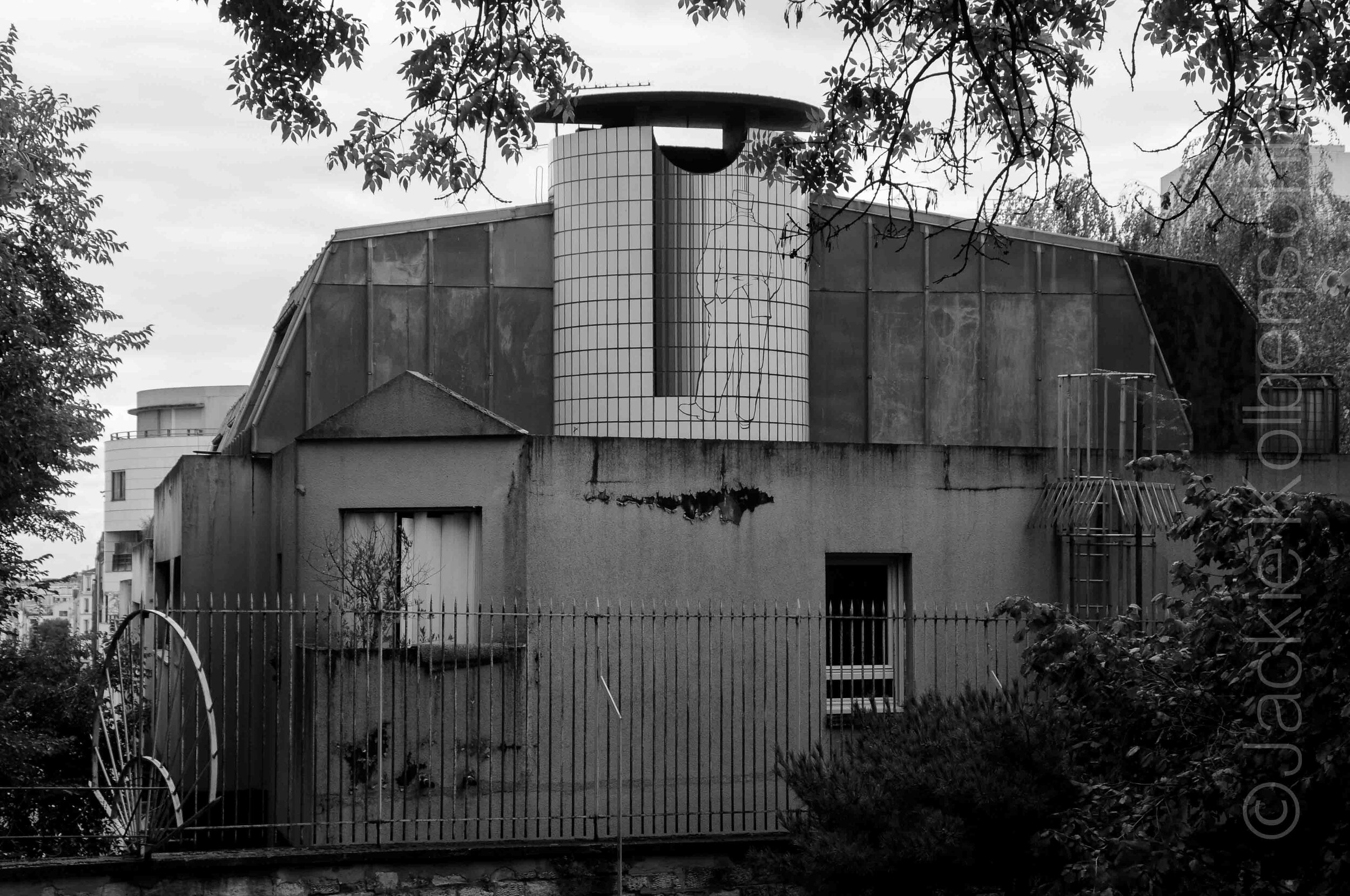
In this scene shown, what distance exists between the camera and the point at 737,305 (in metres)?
18.3

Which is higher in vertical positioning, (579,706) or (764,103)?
(764,103)

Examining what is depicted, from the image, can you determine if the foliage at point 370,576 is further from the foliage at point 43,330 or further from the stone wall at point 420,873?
the foliage at point 43,330

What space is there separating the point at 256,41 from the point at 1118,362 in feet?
43.6

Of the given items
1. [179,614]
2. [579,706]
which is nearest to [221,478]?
[179,614]

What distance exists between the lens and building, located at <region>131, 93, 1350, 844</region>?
502 inches

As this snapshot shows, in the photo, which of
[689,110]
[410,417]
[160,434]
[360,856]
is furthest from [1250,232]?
[160,434]

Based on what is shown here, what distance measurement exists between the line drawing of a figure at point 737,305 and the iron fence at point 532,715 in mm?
4714

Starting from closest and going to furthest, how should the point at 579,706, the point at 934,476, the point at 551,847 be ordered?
the point at 551,847 < the point at 579,706 < the point at 934,476

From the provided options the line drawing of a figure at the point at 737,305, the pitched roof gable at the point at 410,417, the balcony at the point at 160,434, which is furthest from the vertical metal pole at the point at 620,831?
the balcony at the point at 160,434

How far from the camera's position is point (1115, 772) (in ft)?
29.4

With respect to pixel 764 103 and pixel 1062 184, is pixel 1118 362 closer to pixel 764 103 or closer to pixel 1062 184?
pixel 764 103

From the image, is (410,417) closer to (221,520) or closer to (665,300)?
(221,520)

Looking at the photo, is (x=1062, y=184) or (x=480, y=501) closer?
(x=1062, y=184)

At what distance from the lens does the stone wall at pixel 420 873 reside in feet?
36.5
